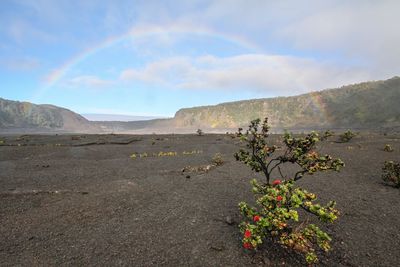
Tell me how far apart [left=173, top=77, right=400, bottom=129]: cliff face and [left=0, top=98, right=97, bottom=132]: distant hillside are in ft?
153

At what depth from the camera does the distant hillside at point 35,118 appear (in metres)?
102

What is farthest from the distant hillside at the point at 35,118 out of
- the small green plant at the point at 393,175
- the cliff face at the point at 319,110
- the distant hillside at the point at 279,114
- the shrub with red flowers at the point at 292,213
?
the shrub with red flowers at the point at 292,213

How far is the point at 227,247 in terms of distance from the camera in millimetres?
6199

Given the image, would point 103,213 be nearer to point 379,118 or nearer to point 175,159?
point 175,159

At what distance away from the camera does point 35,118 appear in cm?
11344

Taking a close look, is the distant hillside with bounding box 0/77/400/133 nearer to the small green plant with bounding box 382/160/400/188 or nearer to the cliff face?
the cliff face

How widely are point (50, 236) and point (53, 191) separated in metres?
4.30

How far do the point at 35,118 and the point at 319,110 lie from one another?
105277 millimetres

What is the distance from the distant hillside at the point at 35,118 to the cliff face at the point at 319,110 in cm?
4657

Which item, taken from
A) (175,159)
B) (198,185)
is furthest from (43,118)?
(198,185)

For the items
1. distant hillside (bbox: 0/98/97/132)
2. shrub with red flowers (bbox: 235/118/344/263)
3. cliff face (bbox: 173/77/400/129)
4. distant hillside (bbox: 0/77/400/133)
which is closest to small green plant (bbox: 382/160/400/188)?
shrub with red flowers (bbox: 235/118/344/263)

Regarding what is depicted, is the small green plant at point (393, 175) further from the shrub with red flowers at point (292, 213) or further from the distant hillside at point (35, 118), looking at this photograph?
the distant hillside at point (35, 118)

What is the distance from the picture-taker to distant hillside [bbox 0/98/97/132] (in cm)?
10212

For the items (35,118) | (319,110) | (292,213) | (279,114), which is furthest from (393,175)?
(35,118)
